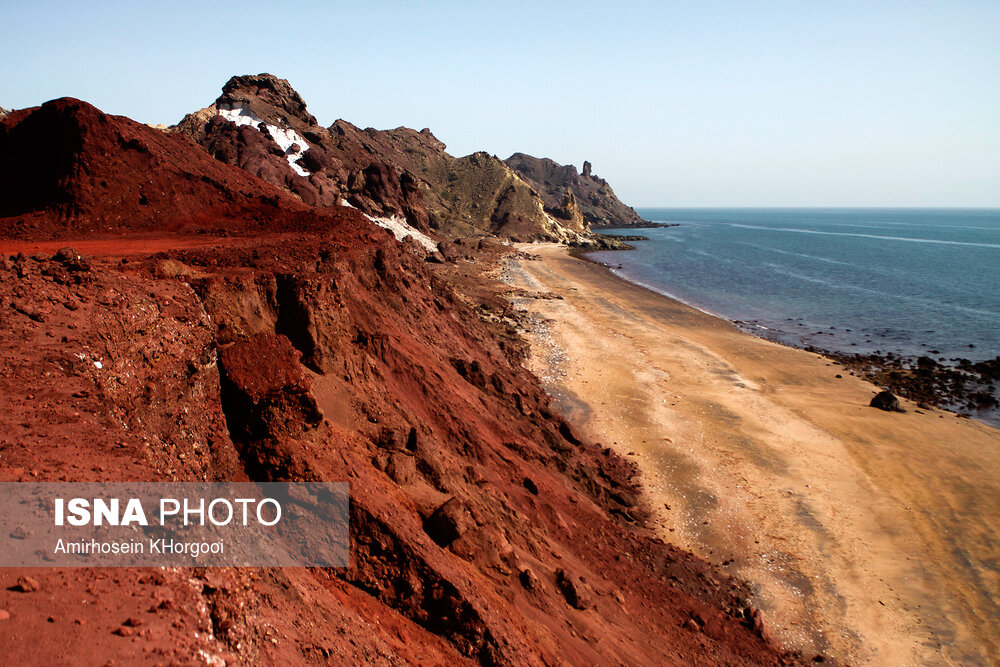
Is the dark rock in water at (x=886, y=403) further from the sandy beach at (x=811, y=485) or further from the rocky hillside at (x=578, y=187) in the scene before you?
the rocky hillside at (x=578, y=187)

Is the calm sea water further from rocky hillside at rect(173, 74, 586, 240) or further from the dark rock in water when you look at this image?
rocky hillside at rect(173, 74, 586, 240)

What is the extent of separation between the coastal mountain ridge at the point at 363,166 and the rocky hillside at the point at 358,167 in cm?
10

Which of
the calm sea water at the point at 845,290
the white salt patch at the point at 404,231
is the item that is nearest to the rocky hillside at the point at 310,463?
the calm sea water at the point at 845,290

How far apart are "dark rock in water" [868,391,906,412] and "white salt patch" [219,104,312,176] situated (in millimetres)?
45263

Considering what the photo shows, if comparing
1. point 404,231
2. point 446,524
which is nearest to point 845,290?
point 404,231

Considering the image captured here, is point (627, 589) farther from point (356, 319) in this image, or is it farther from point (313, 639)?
point (356, 319)

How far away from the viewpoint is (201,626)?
514 centimetres

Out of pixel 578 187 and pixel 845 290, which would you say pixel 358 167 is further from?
pixel 578 187

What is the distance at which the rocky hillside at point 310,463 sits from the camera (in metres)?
5.48

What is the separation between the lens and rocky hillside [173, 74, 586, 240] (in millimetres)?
47562

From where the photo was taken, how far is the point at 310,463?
813 cm

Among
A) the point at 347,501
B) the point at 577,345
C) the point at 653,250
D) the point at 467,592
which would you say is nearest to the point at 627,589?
the point at 467,592

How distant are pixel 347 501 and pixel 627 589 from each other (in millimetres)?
6491

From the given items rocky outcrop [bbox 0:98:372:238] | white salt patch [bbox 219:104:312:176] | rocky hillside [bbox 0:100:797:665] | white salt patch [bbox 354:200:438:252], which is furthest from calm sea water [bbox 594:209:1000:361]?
white salt patch [bbox 219:104:312:176]
